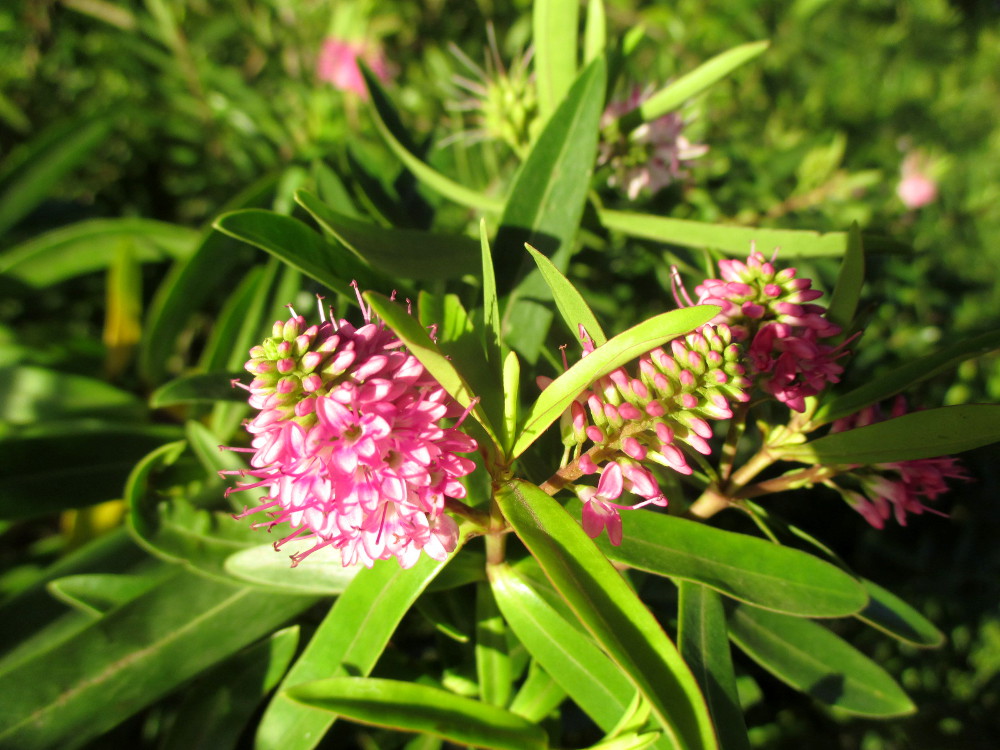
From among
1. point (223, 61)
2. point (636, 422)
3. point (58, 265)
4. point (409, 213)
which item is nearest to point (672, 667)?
point (636, 422)

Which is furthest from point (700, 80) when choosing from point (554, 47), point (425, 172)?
point (425, 172)

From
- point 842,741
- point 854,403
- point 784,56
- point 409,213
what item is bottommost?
point 842,741

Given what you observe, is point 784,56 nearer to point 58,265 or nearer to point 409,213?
point 409,213

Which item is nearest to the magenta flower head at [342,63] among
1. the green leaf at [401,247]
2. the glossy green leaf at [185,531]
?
the green leaf at [401,247]

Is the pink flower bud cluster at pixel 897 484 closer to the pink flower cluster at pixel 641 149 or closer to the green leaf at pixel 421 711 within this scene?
the green leaf at pixel 421 711

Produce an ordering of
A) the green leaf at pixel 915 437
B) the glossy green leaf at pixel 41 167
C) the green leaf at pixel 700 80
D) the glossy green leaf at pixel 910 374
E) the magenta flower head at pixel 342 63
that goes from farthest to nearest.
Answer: the magenta flower head at pixel 342 63
the glossy green leaf at pixel 41 167
the green leaf at pixel 700 80
the glossy green leaf at pixel 910 374
the green leaf at pixel 915 437

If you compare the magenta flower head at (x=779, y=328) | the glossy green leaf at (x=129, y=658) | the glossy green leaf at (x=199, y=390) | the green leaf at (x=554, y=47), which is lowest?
the glossy green leaf at (x=129, y=658)

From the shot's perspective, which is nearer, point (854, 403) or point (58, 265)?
point (854, 403)
